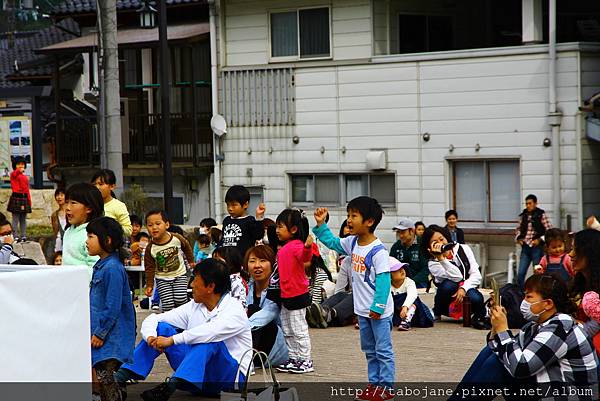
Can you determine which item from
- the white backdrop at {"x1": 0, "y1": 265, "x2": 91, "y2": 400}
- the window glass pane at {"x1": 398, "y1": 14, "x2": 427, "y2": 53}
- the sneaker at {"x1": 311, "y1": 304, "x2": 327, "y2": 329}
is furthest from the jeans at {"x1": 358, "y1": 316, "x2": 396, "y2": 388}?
the window glass pane at {"x1": 398, "y1": 14, "x2": 427, "y2": 53}

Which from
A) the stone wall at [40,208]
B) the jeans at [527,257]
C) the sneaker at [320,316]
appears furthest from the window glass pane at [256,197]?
the sneaker at [320,316]

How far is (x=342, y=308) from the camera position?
43.2 feet

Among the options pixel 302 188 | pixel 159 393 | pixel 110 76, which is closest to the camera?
pixel 159 393

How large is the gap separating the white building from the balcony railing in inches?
40.1

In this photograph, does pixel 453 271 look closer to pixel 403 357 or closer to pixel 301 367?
pixel 403 357

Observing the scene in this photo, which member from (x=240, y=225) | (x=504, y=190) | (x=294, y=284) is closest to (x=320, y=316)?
(x=240, y=225)

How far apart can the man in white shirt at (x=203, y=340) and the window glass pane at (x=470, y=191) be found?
13.3m

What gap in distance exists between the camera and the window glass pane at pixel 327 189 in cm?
2311

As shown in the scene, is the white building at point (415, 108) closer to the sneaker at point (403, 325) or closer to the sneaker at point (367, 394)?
the sneaker at point (403, 325)

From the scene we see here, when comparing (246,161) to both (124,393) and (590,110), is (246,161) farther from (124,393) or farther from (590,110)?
(124,393)

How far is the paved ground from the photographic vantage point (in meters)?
9.80

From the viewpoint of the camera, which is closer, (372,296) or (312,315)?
(372,296)

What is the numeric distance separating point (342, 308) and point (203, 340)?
5.16 m

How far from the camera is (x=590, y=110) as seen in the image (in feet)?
64.4
